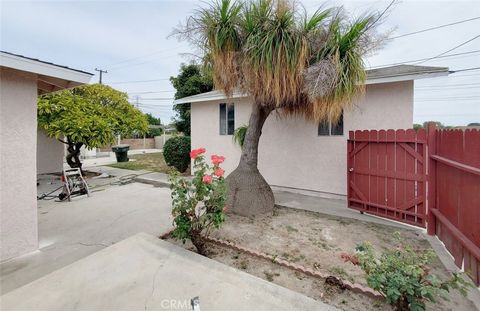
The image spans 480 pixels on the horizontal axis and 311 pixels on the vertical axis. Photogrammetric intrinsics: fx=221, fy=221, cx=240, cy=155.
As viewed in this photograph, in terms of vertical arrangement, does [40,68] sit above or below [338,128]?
above

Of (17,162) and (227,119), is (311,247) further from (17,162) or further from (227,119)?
(227,119)

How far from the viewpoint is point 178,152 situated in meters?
9.62

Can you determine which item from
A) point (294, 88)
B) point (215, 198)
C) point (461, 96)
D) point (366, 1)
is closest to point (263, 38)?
point (294, 88)

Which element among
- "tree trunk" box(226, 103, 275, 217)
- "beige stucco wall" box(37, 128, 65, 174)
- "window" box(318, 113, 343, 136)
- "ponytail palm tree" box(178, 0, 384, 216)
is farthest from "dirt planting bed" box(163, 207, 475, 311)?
"beige stucco wall" box(37, 128, 65, 174)

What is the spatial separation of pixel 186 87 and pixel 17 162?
11.3 meters

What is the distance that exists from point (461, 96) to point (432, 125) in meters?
21.9

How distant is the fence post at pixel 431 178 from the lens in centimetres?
359

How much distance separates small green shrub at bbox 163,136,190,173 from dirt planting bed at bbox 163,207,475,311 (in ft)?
18.7

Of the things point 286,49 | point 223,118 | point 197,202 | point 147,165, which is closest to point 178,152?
point 223,118

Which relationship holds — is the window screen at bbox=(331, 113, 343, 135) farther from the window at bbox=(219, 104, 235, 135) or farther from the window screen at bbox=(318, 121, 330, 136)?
the window at bbox=(219, 104, 235, 135)

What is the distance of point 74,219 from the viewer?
15.0 feet

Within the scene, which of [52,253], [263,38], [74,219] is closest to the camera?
[52,253]

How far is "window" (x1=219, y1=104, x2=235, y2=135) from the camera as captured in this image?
7.88 m

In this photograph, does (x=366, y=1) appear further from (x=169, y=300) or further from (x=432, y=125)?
(x=169, y=300)
